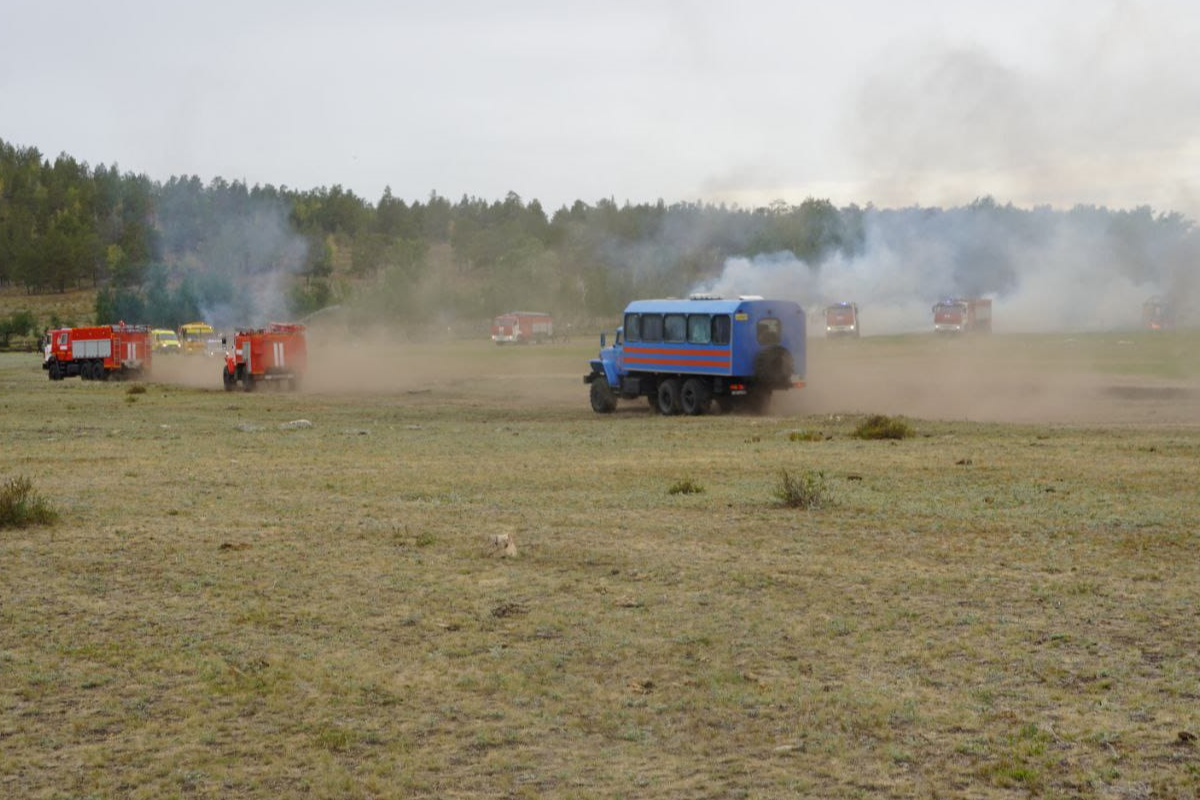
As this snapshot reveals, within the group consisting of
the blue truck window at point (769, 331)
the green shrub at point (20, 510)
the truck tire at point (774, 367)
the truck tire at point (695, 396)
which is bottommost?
the green shrub at point (20, 510)

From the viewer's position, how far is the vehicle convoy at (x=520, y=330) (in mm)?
107625

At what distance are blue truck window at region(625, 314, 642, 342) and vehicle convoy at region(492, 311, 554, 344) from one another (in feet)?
229

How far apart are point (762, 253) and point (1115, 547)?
252 feet

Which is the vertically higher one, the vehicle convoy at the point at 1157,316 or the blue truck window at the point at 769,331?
the vehicle convoy at the point at 1157,316

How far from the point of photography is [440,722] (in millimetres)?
8469

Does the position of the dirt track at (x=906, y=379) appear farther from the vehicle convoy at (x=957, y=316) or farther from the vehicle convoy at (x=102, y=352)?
the vehicle convoy at (x=957, y=316)

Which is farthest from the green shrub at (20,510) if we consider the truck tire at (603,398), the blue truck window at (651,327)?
the truck tire at (603,398)

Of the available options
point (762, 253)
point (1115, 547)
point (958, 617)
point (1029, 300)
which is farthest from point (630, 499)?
point (1029, 300)

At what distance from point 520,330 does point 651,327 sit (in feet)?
234

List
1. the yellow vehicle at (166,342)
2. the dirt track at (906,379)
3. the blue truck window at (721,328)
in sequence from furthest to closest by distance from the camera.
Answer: the yellow vehicle at (166,342)
the dirt track at (906,379)
the blue truck window at (721,328)

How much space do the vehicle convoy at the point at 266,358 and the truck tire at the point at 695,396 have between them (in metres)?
21.7

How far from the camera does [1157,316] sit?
97.1m

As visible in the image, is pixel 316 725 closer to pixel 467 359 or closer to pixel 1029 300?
pixel 467 359

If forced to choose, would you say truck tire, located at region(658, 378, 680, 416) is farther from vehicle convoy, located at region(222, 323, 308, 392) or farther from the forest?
the forest
